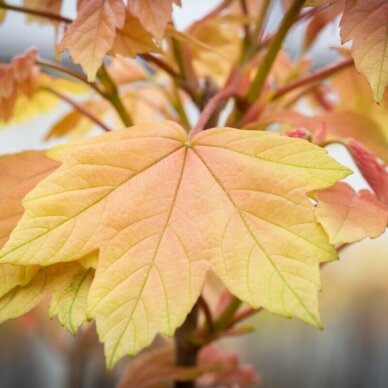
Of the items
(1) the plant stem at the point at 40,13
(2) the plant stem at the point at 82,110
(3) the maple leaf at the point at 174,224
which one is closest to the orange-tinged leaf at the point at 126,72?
(2) the plant stem at the point at 82,110

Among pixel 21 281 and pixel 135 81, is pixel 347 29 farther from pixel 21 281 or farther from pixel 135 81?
pixel 135 81

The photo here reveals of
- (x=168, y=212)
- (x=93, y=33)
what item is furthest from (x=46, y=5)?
(x=168, y=212)

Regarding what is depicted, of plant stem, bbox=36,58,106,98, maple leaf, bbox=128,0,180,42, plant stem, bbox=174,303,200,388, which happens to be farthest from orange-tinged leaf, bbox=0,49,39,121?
plant stem, bbox=174,303,200,388

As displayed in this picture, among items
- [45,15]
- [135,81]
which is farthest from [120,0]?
[135,81]

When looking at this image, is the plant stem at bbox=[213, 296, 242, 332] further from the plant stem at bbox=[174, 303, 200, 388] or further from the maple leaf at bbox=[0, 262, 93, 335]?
the maple leaf at bbox=[0, 262, 93, 335]

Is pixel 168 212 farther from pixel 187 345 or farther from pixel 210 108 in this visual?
pixel 187 345

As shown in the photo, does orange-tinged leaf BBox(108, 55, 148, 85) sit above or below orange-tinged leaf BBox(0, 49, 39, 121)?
above

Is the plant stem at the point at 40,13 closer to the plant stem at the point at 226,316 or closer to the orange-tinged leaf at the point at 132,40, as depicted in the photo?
the orange-tinged leaf at the point at 132,40
